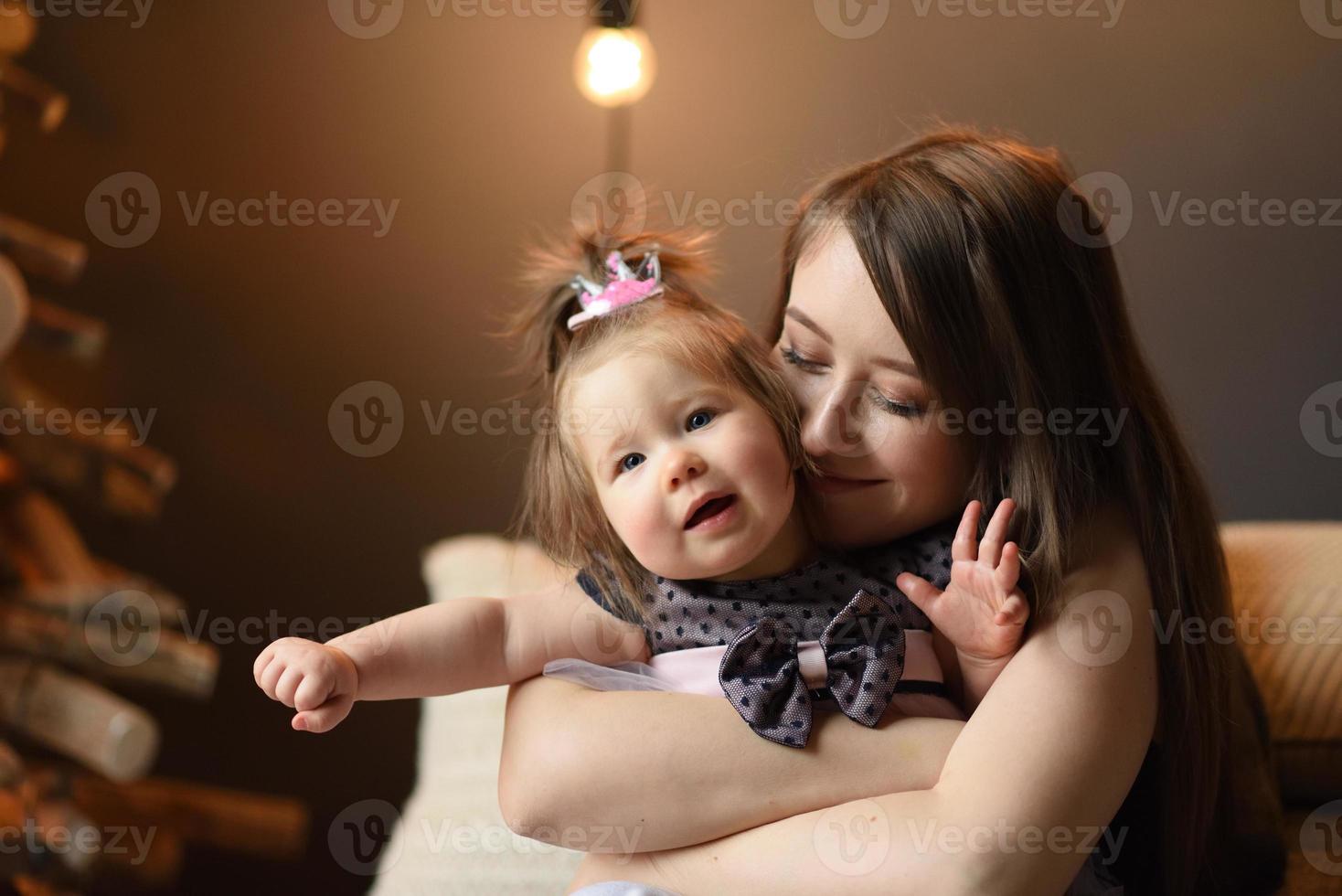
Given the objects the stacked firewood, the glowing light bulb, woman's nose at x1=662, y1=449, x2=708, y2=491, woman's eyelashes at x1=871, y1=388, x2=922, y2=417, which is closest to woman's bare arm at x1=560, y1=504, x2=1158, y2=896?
woman's eyelashes at x1=871, y1=388, x2=922, y2=417

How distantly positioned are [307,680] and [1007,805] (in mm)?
661

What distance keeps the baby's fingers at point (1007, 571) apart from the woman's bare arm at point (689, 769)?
0.49ft

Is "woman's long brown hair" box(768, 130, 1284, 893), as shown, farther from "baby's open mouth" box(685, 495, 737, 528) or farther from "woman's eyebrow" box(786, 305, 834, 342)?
"baby's open mouth" box(685, 495, 737, 528)

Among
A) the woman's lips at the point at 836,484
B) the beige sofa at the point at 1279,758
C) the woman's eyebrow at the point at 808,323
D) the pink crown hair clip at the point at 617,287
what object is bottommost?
the beige sofa at the point at 1279,758

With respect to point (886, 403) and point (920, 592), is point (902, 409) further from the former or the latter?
point (920, 592)

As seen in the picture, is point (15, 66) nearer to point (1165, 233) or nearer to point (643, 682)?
point (643, 682)

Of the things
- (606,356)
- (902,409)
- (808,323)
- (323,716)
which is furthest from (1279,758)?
(323,716)

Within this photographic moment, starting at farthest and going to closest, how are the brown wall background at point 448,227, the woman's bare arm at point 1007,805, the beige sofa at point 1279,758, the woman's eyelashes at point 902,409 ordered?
the brown wall background at point 448,227
the beige sofa at point 1279,758
the woman's eyelashes at point 902,409
the woman's bare arm at point 1007,805

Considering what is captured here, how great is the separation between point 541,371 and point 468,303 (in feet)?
3.66

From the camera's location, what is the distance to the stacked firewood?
1.96 meters

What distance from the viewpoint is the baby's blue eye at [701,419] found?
1206 mm

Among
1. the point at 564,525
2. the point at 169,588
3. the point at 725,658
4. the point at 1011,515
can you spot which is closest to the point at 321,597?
the point at 169,588

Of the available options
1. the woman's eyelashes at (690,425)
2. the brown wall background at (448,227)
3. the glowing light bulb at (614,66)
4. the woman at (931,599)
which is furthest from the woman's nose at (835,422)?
the glowing light bulb at (614,66)

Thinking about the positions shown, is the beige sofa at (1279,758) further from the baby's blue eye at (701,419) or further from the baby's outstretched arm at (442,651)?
the baby's blue eye at (701,419)
